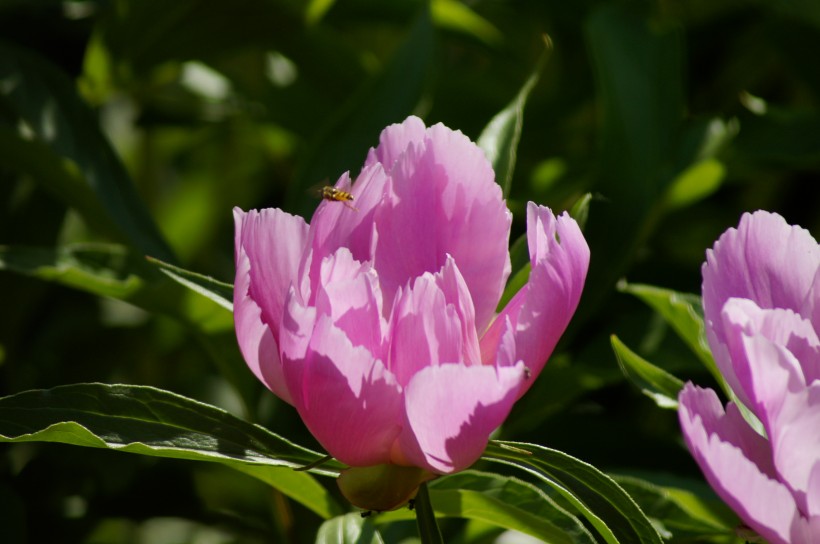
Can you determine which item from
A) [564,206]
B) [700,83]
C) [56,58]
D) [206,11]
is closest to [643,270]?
[564,206]

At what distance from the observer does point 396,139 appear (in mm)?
515

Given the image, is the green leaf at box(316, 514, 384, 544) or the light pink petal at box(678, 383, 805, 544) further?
the green leaf at box(316, 514, 384, 544)

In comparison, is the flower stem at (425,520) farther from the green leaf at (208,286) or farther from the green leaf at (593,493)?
the green leaf at (208,286)

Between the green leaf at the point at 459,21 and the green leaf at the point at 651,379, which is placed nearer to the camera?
the green leaf at the point at 651,379

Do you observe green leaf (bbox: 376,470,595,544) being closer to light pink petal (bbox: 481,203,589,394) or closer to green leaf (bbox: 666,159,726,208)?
light pink petal (bbox: 481,203,589,394)

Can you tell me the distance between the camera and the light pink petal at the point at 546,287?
45 centimetres

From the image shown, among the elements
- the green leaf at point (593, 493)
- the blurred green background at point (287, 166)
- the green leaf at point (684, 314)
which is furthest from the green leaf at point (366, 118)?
the green leaf at point (593, 493)

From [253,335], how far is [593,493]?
0.16 metres

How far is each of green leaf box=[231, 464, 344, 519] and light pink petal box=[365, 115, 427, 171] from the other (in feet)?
0.58

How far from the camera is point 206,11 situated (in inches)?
39.6

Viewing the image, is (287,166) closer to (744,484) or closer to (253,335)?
(253,335)

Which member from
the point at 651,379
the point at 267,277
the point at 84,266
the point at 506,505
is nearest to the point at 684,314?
the point at 651,379

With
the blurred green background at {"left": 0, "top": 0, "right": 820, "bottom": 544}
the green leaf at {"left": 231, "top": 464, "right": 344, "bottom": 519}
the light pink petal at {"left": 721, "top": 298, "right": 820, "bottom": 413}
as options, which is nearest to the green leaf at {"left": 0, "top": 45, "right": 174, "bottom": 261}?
the blurred green background at {"left": 0, "top": 0, "right": 820, "bottom": 544}

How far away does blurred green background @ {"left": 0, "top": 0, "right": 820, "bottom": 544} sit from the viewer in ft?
2.63
